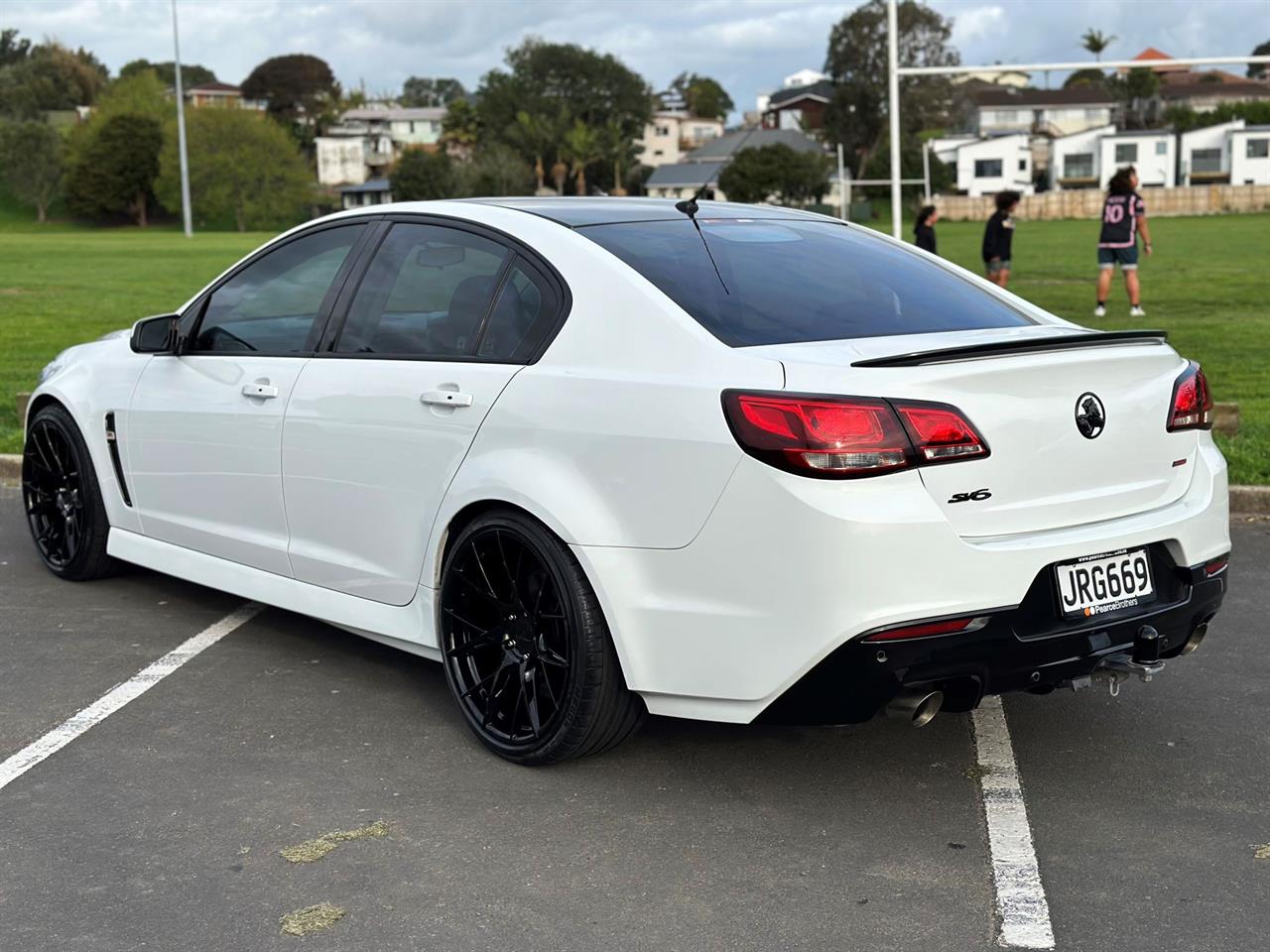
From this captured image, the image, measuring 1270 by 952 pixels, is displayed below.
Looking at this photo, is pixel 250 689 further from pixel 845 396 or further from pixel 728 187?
pixel 728 187

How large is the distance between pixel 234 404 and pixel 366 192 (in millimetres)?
133670

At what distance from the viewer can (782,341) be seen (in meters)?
3.99

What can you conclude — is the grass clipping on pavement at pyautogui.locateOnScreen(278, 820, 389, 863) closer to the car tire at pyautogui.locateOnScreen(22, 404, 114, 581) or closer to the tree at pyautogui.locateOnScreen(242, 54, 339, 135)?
the car tire at pyautogui.locateOnScreen(22, 404, 114, 581)

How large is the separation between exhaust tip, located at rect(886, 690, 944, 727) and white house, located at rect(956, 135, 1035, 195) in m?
111

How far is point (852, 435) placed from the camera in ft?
11.7

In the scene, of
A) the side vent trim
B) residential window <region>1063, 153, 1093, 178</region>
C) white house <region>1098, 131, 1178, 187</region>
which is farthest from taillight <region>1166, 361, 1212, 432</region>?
residential window <region>1063, 153, 1093, 178</region>

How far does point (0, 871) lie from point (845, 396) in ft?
7.64

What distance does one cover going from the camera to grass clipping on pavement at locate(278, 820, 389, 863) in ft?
12.3

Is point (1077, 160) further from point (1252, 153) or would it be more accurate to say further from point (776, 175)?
point (776, 175)

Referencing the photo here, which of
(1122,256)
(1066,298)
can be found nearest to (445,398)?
(1122,256)

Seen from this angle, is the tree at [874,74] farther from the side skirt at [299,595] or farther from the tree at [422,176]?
the side skirt at [299,595]

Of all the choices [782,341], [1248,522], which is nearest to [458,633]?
[782,341]

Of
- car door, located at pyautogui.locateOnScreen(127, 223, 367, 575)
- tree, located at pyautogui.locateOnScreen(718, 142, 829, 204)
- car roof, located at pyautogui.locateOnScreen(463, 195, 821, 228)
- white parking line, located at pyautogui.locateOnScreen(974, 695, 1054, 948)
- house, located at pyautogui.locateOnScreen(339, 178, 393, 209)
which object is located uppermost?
house, located at pyautogui.locateOnScreen(339, 178, 393, 209)

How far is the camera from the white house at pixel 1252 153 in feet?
346
